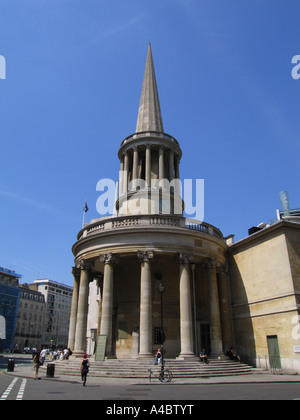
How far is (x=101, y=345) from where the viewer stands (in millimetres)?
23781

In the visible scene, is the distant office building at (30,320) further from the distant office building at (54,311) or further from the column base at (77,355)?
the column base at (77,355)

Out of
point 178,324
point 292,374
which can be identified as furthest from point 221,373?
point 178,324

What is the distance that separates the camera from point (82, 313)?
27.8 meters

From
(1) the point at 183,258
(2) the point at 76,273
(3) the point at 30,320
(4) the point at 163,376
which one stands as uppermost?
(1) the point at 183,258

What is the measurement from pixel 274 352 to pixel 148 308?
1039cm

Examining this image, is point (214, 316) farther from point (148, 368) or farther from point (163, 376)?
point (163, 376)

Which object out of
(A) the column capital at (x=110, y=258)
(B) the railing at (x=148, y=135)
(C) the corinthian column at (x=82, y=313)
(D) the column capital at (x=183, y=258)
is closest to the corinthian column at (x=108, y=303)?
(A) the column capital at (x=110, y=258)

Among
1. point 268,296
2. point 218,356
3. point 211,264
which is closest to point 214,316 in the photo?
point 218,356

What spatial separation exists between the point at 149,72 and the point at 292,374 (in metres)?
39.1

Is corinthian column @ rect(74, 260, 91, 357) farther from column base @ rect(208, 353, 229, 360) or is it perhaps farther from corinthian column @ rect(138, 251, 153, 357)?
column base @ rect(208, 353, 229, 360)

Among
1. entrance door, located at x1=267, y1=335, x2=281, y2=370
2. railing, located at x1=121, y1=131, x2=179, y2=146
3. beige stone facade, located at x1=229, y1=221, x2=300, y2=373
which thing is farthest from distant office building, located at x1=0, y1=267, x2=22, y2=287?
entrance door, located at x1=267, y1=335, x2=281, y2=370

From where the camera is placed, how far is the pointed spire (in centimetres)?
4050

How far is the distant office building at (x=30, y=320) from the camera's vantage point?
97.3m
